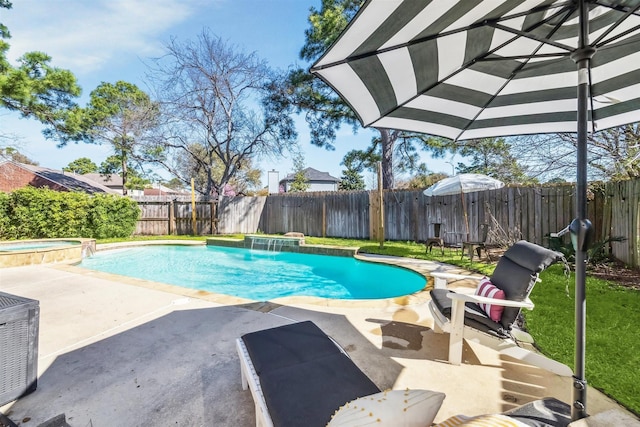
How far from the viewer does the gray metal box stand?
1.93 metres

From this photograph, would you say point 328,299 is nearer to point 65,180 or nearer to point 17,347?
point 17,347

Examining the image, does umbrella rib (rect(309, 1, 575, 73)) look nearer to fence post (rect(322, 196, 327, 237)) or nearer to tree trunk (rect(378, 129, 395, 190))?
fence post (rect(322, 196, 327, 237))

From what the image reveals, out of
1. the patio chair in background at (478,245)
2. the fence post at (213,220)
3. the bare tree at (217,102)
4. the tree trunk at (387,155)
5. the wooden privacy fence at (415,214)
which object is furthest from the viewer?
the fence post at (213,220)

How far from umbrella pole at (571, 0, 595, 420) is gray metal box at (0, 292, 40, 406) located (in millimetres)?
3291

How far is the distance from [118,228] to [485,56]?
13.0 metres

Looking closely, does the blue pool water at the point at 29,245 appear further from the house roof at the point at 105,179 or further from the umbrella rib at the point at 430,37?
the house roof at the point at 105,179

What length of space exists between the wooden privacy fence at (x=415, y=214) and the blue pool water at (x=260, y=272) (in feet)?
Result: 10.1

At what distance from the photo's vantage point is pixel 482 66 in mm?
2426

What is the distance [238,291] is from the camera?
6.12 metres

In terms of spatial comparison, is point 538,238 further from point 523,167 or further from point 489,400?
point 489,400

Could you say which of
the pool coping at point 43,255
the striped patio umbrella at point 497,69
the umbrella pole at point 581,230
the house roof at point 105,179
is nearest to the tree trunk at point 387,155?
the striped patio umbrella at point 497,69

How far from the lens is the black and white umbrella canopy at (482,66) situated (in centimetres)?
178

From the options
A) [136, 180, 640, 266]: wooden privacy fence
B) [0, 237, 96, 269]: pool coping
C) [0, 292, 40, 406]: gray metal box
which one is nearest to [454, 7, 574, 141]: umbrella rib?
[136, 180, 640, 266]: wooden privacy fence

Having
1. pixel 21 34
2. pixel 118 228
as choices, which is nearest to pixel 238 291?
pixel 118 228
